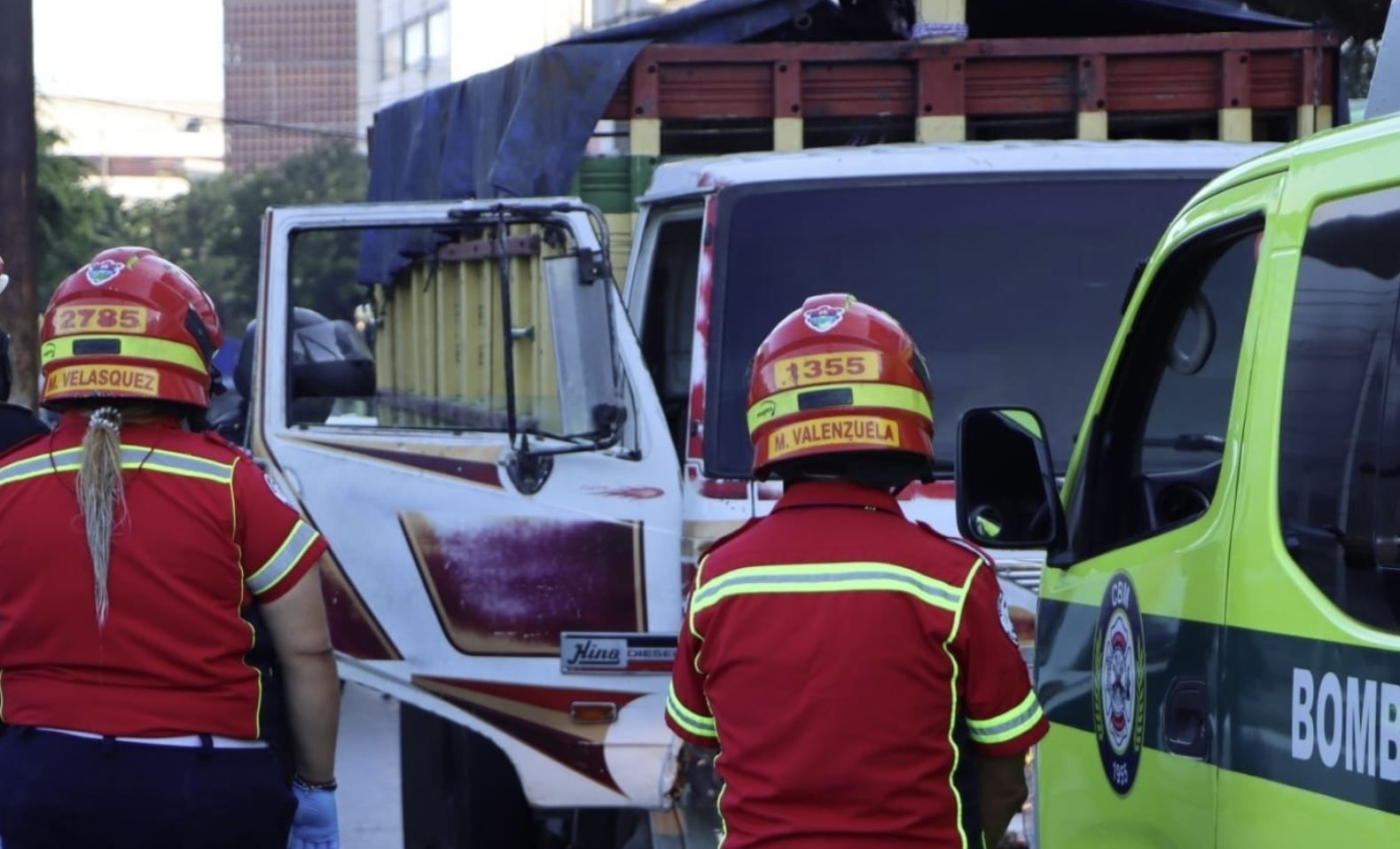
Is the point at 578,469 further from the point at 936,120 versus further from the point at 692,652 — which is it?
the point at 692,652

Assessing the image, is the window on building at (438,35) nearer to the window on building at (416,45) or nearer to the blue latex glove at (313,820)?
the window on building at (416,45)

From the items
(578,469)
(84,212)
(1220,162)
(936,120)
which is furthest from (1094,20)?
(84,212)

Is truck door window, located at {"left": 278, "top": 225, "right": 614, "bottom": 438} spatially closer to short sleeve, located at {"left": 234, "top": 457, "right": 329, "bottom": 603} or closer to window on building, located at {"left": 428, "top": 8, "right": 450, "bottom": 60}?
short sleeve, located at {"left": 234, "top": 457, "right": 329, "bottom": 603}

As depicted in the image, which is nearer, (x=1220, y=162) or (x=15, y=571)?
(x=15, y=571)

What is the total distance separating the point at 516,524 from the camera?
5.77 metres

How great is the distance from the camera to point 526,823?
651 cm

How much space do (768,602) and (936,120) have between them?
3.91 m

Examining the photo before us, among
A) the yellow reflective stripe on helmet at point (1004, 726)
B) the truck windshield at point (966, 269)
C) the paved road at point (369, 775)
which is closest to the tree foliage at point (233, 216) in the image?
the paved road at point (369, 775)

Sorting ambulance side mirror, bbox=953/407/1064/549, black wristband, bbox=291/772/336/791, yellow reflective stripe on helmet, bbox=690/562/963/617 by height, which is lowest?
black wristband, bbox=291/772/336/791

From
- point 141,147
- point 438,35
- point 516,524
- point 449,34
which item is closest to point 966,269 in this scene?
point 516,524

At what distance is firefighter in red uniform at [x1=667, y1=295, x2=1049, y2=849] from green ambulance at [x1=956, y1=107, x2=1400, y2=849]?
290 millimetres

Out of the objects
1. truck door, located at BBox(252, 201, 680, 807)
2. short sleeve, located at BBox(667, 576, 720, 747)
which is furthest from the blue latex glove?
truck door, located at BBox(252, 201, 680, 807)

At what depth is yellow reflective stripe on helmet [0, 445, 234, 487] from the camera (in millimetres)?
3730

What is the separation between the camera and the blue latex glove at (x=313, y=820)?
156 inches
